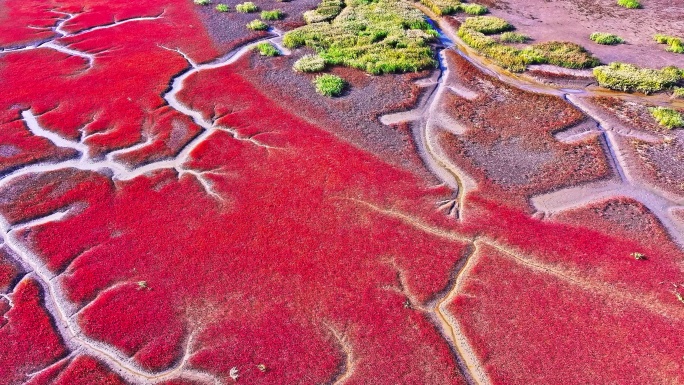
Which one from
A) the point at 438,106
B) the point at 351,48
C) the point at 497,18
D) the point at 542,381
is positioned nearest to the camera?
the point at 542,381

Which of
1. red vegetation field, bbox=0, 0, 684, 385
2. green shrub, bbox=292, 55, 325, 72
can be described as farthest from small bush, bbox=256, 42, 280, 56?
red vegetation field, bbox=0, 0, 684, 385

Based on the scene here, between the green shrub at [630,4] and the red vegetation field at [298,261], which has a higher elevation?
the green shrub at [630,4]

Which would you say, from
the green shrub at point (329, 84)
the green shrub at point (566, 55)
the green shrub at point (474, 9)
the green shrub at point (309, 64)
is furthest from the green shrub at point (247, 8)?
the green shrub at point (566, 55)

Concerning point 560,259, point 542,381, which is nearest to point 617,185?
point 560,259

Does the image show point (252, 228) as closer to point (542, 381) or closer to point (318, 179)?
point (318, 179)

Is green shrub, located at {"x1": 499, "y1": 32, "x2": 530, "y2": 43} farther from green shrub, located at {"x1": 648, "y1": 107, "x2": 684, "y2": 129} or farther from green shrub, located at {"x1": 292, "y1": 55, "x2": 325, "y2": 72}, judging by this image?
green shrub, located at {"x1": 292, "y1": 55, "x2": 325, "y2": 72}

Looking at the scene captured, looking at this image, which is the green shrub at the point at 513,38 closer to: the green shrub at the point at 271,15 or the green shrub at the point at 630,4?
the green shrub at the point at 630,4

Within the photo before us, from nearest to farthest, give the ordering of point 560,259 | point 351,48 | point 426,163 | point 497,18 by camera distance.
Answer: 1. point 560,259
2. point 426,163
3. point 351,48
4. point 497,18
